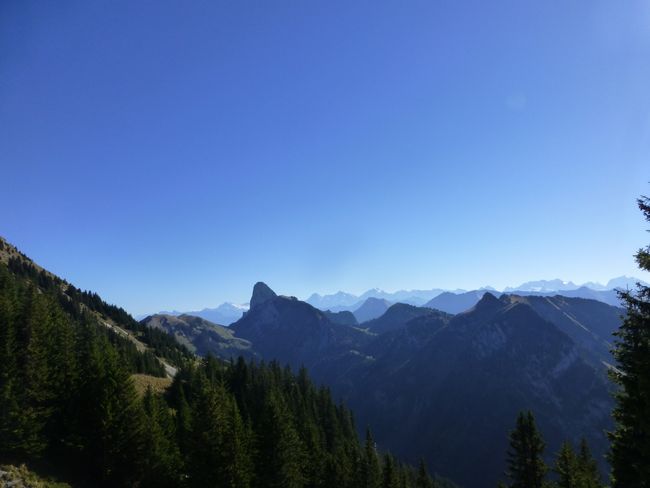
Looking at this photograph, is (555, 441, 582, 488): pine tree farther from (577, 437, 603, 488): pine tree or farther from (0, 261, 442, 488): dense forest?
(0, 261, 442, 488): dense forest

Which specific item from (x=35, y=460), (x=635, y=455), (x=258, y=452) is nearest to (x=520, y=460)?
(x=635, y=455)

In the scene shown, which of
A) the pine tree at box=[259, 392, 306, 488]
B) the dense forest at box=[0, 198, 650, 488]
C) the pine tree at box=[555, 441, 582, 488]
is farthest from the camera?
the pine tree at box=[259, 392, 306, 488]

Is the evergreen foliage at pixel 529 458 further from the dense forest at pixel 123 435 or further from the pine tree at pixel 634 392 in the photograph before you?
the pine tree at pixel 634 392

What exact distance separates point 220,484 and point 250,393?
49807 mm

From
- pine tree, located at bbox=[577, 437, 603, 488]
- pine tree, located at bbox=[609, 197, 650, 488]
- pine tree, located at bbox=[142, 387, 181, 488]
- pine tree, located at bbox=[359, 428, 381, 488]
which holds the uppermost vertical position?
pine tree, located at bbox=[609, 197, 650, 488]

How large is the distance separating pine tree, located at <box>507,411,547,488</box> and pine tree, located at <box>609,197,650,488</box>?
653 inches

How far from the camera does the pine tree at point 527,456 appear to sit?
136 feet

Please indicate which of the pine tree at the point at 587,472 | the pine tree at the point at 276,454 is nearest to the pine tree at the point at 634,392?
the pine tree at the point at 587,472

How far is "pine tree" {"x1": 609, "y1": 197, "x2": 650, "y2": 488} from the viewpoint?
18953mm

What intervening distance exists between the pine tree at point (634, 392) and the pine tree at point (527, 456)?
54.4ft

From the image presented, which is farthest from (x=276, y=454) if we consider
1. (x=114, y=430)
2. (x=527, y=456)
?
(x=527, y=456)

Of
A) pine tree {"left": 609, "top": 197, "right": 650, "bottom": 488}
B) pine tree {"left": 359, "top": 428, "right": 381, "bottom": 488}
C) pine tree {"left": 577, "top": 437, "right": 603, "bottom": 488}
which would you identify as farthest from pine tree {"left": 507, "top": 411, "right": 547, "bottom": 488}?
pine tree {"left": 359, "top": 428, "right": 381, "bottom": 488}

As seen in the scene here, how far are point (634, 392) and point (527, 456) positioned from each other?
81.0 ft

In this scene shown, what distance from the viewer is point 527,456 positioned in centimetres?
4216
